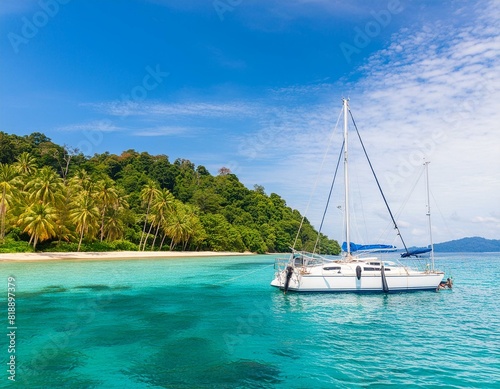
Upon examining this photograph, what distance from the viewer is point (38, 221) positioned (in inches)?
2188

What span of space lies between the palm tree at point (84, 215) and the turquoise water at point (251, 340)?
37.0 meters

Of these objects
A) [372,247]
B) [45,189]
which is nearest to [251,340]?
[372,247]

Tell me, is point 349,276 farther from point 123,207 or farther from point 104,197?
point 123,207

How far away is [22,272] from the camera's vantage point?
39.2m

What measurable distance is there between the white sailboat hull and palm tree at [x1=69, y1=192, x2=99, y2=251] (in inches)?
1834

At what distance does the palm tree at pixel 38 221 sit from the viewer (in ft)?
182

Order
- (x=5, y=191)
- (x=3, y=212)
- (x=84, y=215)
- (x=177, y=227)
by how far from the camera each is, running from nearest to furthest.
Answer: (x=5, y=191) → (x=3, y=212) → (x=84, y=215) → (x=177, y=227)

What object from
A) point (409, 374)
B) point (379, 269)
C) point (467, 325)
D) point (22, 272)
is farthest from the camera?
point (22, 272)

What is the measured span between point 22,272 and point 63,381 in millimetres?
34245

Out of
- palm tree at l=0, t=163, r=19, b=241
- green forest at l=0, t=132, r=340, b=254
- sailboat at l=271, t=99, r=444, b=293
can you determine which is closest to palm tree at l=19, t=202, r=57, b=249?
green forest at l=0, t=132, r=340, b=254

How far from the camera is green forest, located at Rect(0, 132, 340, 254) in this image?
194 feet

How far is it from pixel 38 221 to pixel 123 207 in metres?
23.0

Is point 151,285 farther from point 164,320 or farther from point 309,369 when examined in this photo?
point 309,369

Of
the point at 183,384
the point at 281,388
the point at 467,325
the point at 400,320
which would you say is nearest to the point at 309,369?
the point at 281,388
